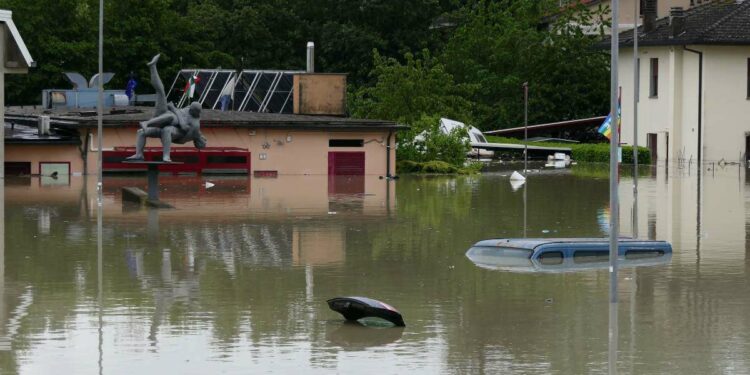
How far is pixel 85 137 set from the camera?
61156 mm

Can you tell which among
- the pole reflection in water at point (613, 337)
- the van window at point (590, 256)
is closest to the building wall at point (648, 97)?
the van window at point (590, 256)

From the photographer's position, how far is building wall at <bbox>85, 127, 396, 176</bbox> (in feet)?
207

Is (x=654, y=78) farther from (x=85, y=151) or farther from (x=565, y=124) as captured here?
(x=85, y=151)

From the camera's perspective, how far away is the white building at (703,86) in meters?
71.5

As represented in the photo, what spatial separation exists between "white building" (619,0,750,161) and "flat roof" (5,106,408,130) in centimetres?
1662

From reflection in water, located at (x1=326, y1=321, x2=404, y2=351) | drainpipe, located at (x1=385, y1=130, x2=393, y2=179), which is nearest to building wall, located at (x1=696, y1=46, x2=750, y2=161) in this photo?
drainpipe, located at (x1=385, y1=130, x2=393, y2=179)

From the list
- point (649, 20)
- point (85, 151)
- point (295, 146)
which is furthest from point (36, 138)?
point (649, 20)

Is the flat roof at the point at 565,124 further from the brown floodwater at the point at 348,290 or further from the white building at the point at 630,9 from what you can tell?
the brown floodwater at the point at 348,290

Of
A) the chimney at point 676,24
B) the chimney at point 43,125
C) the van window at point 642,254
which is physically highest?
the chimney at point 676,24

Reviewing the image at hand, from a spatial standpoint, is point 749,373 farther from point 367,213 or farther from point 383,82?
point 383,82

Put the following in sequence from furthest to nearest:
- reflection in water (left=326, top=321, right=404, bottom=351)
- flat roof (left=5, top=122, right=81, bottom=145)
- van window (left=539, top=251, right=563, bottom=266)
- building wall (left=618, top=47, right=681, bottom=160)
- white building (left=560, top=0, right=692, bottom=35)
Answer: white building (left=560, top=0, right=692, bottom=35) → building wall (left=618, top=47, right=681, bottom=160) → flat roof (left=5, top=122, right=81, bottom=145) → van window (left=539, top=251, right=563, bottom=266) → reflection in water (left=326, top=321, right=404, bottom=351)

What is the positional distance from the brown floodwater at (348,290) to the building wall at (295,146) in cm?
1650

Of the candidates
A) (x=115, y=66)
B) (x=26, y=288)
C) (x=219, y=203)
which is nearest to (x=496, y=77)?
(x=115, y=66)

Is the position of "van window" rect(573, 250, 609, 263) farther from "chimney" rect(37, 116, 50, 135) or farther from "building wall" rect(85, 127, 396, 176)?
"chimney" rect(37, 116, 50, 135)
